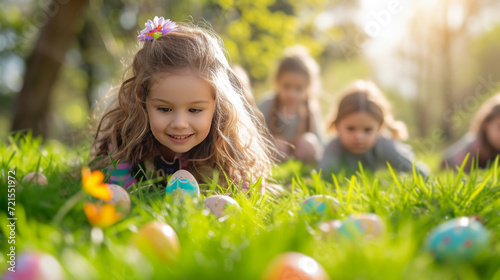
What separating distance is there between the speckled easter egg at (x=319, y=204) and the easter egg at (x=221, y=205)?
24 centimetres

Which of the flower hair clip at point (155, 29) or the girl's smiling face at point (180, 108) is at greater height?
the flower hair clip at point (155, 29)

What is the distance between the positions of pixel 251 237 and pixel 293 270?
0.32 m

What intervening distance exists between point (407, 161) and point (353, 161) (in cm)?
47

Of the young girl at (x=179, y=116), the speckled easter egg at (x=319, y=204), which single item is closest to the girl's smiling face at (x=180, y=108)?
the young girl at (x=179, y=116)

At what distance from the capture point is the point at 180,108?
6.51 feet

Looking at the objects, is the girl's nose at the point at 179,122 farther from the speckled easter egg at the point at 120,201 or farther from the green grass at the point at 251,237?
the speckled easter egg at the point at 120,201

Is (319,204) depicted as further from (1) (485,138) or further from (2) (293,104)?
(2) (293,104)

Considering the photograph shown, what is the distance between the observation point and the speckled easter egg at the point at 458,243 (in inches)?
43.8

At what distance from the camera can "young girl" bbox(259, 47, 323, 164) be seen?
4.84m

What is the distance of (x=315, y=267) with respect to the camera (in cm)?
93

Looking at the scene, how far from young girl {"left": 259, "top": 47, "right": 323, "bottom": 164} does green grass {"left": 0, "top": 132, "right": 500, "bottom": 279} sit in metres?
3.03

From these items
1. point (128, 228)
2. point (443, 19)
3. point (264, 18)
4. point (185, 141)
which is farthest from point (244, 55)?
point (128, 228)

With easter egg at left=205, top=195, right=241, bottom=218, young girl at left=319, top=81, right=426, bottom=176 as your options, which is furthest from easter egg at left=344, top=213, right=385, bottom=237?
young girl at left=319, top=81, right=426, bottom=176

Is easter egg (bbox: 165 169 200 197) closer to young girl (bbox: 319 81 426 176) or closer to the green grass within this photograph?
the green grass
